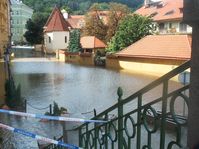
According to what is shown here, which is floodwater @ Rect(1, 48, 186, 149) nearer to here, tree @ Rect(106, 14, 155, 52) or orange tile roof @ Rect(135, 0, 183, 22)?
tree @ Rect(106, 14, 155, 52)

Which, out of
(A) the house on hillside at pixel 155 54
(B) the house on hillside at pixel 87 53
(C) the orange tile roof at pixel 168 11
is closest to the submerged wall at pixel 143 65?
(A) the house on hillside at pixel 155 54

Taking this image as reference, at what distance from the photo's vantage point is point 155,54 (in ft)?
112

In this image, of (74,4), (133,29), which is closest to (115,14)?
(133,29)

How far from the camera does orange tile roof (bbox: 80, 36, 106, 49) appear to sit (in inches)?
2040

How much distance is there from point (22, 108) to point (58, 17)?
50010mm

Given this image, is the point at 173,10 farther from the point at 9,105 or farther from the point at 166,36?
the point at 9,105

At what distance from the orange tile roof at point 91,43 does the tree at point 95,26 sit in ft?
6.06

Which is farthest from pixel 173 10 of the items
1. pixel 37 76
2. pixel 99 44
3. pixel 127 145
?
pixel 127 145

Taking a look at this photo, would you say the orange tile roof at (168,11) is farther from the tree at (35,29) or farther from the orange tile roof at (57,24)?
the tree at (35,29)

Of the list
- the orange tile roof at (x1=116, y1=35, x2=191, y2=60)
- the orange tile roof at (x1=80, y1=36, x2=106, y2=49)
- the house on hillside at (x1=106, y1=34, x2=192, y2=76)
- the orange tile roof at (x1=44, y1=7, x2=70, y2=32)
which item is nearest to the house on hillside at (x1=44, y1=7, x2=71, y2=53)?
the orange tile roof at (x1=44, y1=7, x2=70, y2=32)

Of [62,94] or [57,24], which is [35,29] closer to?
[57,24]

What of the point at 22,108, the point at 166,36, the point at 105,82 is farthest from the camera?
the point at 166,36

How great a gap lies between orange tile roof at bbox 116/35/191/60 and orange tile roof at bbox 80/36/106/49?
1321cm

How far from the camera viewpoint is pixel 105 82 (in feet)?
92.3
